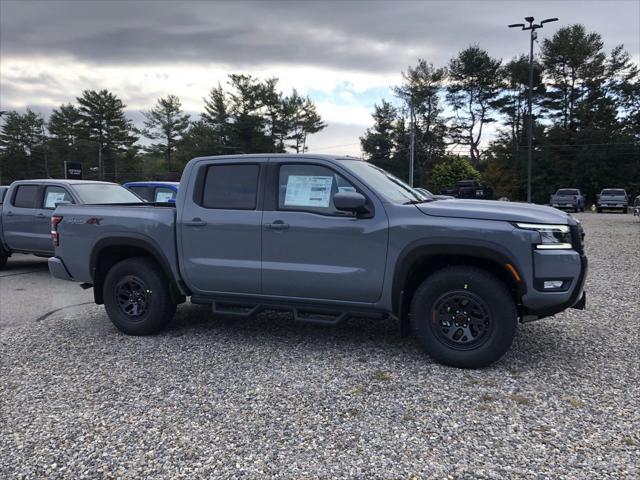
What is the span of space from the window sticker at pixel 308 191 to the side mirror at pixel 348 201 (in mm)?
340

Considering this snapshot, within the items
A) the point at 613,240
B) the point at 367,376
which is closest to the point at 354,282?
the point at 367,376

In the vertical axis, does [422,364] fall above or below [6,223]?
below

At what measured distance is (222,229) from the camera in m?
4.99

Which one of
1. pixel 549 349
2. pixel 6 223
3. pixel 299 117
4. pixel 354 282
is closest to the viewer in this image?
pixel 354 282

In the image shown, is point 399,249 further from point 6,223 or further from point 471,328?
point 6,223

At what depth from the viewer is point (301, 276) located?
4699 mm

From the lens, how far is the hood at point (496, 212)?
415 centimetres

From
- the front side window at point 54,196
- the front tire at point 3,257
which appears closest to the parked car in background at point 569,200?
the front side window at point 54,196

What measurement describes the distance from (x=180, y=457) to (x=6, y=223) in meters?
8.94

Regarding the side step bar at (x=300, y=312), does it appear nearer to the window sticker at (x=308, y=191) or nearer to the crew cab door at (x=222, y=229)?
the crew cab door at (x=222, y=229)

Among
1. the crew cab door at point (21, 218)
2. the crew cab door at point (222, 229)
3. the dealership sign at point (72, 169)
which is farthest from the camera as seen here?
the dealership sign at point (72, 169)

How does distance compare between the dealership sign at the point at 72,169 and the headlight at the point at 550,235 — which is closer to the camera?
the headlight at the point at 550,235

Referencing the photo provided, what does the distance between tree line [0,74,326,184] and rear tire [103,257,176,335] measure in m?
52.3

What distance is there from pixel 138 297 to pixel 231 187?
5.17 feet
